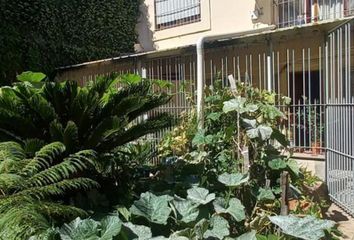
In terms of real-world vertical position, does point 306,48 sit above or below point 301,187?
above

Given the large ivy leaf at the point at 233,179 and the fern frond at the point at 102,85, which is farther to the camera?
the fern frond at the point at 102,85

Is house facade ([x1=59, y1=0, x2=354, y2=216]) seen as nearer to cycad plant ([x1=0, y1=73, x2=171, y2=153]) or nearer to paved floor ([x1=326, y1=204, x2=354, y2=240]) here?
paved floor ([x1=326, y1=204, x2=354, y2=240])

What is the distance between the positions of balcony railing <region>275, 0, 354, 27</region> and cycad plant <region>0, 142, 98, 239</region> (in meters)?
7.97

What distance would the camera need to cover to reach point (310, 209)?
5.38 metres

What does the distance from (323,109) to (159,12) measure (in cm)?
918

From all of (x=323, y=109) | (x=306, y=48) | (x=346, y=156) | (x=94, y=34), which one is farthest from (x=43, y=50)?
(x=346, y=156)

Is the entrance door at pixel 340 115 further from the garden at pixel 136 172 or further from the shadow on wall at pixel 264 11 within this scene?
the shadow on wall at pixel 264 11

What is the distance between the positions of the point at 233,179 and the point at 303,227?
3.44 feet

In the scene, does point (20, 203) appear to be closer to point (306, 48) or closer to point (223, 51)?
point (223, 51)

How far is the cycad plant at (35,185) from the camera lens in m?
3.32

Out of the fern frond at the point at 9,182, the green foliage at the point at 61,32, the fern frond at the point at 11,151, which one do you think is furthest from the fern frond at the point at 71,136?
the green foliage at the point at 61,32

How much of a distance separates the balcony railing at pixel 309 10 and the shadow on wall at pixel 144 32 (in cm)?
495

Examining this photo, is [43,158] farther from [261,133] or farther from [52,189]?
[261,133]

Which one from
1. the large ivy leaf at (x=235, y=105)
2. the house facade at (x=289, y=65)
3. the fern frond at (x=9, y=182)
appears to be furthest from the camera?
the house facade at (x=289, y=65)
